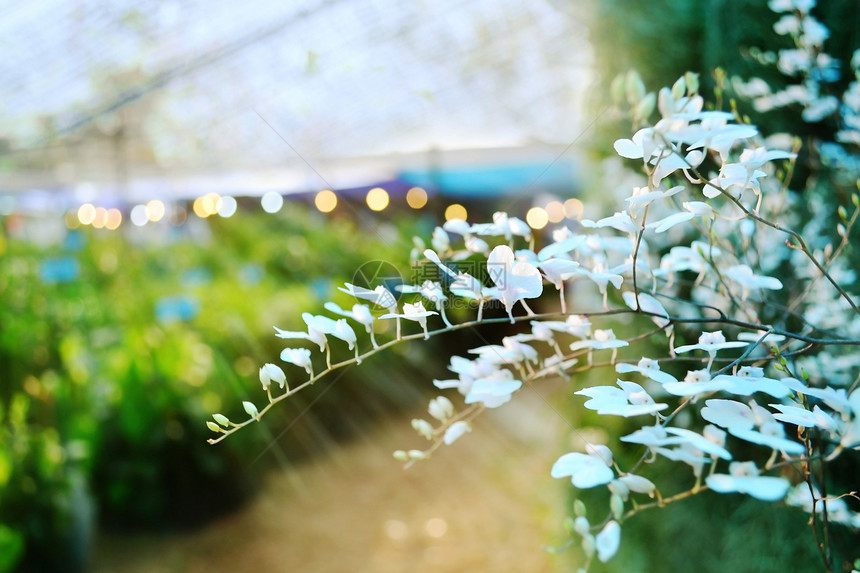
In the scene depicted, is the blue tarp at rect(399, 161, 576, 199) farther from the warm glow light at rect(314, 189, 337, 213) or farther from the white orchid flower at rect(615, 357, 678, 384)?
the white orchid flower at rect(615, 357, 678, 384)

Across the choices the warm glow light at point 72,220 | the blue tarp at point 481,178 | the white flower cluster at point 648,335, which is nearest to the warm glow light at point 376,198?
the blue tarp at point 481,178

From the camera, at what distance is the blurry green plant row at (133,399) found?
1584 mm

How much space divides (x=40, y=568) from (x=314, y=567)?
80 cm

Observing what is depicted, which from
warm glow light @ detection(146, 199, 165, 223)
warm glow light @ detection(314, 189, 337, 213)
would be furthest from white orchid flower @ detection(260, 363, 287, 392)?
warm glow light @ detection(146, 199, 165, 223)

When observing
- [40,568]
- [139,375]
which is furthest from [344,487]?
[40,568]

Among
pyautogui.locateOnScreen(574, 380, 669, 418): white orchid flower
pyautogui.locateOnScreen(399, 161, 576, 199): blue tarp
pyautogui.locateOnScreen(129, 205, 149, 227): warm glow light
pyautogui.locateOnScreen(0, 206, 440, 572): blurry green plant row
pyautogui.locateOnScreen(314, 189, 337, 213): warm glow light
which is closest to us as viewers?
pyautogui.locateOnScreen(574, 380, 669, 418): white orchid flower

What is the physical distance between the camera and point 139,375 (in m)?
2.10

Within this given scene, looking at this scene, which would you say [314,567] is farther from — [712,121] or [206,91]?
[206,91]

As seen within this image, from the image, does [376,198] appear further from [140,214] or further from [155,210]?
[155,210]

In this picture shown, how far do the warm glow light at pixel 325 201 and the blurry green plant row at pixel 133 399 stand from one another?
2214 mm

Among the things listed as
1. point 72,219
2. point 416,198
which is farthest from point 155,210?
point 416,198

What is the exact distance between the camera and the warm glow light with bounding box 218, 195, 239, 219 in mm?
5382

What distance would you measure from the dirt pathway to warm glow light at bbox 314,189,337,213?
330 cm

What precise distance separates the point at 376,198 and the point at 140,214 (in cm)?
458
